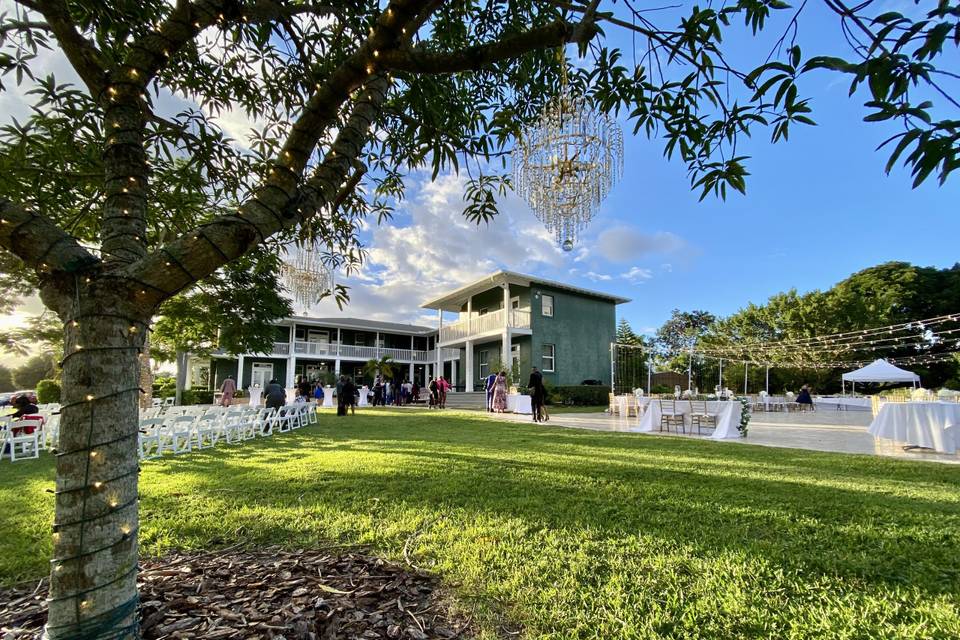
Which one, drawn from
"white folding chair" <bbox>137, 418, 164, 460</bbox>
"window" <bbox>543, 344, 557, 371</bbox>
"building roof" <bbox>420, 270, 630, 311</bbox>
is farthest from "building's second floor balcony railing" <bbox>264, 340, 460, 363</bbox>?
"white folding chair" <bbox>137, 418, 164, 460</bbox>

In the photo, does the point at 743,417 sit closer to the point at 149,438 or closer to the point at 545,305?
the point at 149,438

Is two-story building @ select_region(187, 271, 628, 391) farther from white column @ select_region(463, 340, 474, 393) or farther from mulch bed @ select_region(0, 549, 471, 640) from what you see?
mulch bed @ select_region(0, 549, 471, 640)

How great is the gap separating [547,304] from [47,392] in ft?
75.3

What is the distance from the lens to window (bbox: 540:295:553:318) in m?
22.9

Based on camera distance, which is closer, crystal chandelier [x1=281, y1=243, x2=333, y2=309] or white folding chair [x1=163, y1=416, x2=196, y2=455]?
white folding chair [x1=163, y1=416, x2=196, y2=455]

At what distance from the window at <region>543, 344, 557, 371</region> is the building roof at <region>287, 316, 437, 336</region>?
1283 cm

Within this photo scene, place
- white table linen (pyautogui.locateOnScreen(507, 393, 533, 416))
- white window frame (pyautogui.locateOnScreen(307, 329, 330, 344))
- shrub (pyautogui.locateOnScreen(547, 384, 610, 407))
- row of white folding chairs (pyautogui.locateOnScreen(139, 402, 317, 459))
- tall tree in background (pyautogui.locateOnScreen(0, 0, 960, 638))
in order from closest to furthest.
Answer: tall tree in background (pyautogui.locateOnScreen(0, 0, 960, 638)), row of white folding chairs (pyautogui.locateOnScreen(139, 402, 317, 459)), white table linen (pyautogui.locateOnScreen(507, 393, 533, 416)), shrub (pyautogui.locateOnScreen(547, 384, 610, 407)), white window frame (pyautogui.locateOnScreen(307, 329, 330, 344))

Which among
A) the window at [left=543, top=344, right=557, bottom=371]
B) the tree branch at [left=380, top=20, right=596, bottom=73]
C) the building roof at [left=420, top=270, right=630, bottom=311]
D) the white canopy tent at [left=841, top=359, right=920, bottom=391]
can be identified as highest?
the building roof at [left=420, top=270, right=630, bottom=311]

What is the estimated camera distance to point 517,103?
3844mm

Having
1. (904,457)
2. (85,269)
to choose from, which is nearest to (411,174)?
(85,269)

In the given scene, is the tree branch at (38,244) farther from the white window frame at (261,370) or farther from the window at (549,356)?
the white window frame at (261,370)

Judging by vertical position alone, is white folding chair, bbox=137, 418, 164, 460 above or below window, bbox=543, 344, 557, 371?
below

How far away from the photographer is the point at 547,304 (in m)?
23.1

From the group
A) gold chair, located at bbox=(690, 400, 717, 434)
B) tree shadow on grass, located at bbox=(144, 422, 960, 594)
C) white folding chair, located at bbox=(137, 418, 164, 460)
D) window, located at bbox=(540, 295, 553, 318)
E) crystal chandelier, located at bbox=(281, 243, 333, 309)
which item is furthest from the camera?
window, located at bbox=(540, 295, 553, 318)
